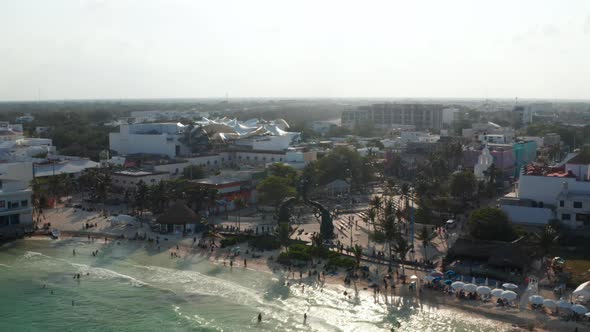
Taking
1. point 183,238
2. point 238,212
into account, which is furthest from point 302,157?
point 183,238

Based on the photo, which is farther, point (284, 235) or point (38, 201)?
point (38, 201)

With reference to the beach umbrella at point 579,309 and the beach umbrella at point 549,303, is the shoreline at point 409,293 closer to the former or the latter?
the beach umbrella at point 549,303

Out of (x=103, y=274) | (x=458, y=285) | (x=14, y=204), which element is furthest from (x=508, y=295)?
(x=14, y=204)

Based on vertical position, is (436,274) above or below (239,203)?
below

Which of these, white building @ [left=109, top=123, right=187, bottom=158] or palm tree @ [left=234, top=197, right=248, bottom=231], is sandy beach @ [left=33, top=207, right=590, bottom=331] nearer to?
palm tree @ [left=234, top=197, right=248, bottom=231]

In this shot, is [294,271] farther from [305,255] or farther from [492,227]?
[492,227]

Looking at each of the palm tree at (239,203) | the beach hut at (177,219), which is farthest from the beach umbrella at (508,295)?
the palm tree at (239,203)
